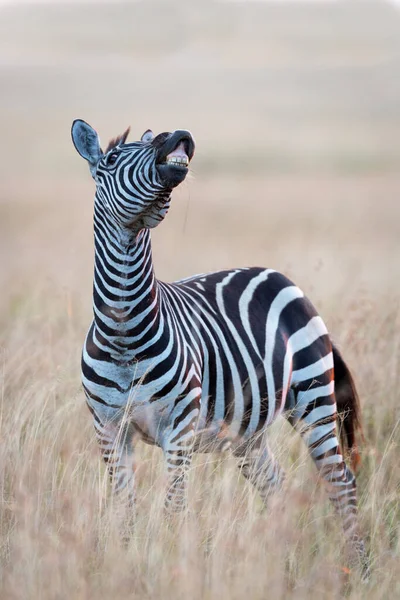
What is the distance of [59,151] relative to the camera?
36.2 meters

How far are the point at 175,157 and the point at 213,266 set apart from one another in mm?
9285

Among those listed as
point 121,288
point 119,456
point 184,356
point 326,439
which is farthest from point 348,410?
point 121,288

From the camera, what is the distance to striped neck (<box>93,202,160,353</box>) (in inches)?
172

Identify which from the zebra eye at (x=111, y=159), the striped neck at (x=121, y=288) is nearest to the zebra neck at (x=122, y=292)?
the striped neck at (x=121, y=288)

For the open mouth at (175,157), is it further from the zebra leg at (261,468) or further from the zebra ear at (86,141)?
the zebra leg at (261,468)

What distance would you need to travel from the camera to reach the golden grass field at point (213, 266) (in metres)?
3.85

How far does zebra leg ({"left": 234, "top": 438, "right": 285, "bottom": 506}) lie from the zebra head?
1.88m

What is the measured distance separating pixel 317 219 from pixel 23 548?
1621cm

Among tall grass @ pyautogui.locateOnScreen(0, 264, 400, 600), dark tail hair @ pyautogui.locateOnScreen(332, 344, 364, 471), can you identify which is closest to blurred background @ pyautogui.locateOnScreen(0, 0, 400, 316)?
tall grass @ pyautogui.locateOnScreen(0, 264, 400, 600)

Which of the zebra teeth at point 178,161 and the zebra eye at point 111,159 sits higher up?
the zebra eye at point 111,159

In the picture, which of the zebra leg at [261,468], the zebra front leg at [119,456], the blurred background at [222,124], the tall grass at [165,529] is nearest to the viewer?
the tall grass at [165,529]

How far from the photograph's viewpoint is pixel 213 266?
13281mm

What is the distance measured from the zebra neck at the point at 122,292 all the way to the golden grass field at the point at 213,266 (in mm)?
405

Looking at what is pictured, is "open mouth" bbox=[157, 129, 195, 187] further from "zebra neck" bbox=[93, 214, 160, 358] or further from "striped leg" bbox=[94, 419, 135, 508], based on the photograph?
"striped leg" bbox=[94, 419, 135, 508]
